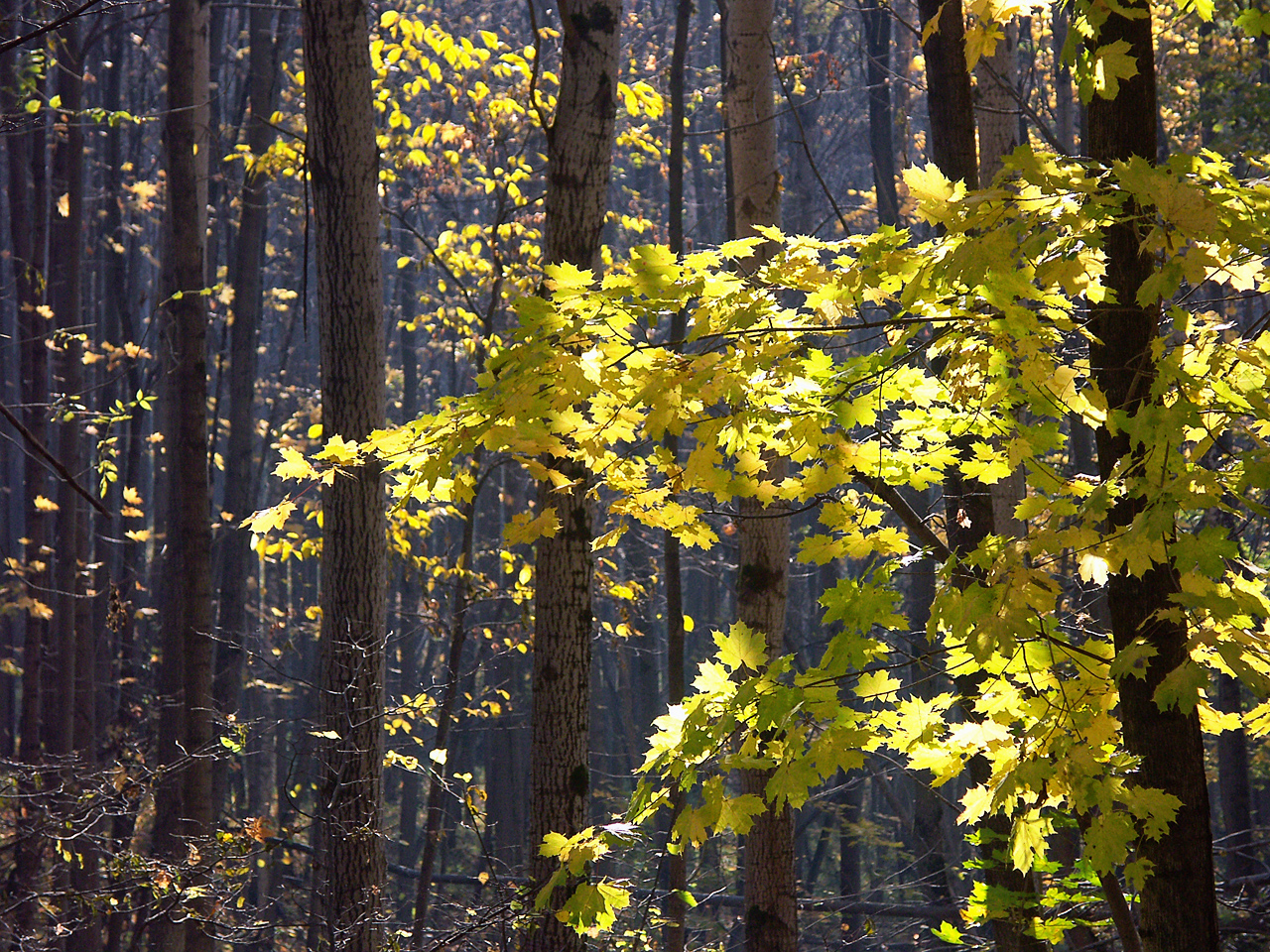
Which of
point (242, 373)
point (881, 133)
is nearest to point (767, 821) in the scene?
point (242, 373)

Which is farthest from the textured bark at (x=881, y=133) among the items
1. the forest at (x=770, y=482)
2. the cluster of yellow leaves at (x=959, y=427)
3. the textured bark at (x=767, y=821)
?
the cluster of yellow leaves at (x=959, y=427)

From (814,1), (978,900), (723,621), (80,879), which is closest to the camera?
(978,900)

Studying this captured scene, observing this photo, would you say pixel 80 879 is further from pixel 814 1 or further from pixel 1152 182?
pixel 814 1

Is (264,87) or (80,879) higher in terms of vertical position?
(264,87)

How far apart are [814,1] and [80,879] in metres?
20.9

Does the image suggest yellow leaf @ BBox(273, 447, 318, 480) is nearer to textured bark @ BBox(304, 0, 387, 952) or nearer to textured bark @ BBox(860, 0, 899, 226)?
textured bark @ BBox(304, 0, 387, 952)

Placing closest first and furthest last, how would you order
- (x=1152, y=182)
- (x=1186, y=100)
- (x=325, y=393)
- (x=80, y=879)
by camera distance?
(x=1152, y=182)
(x=325, y=393)
(x=80, y=879)
(x=1186, y=100)

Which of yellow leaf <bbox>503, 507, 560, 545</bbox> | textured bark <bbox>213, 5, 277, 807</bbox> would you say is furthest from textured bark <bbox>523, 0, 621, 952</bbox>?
textured bark <bbox>213, 5, 277, 807</bbox>

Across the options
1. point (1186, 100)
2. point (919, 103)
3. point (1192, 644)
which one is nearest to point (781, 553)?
point (1192, 644)

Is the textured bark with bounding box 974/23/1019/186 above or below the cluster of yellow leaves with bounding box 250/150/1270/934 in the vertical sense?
above

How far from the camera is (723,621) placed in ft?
81.7

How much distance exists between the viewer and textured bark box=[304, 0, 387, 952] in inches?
190

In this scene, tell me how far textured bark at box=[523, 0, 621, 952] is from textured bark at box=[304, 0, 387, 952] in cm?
90

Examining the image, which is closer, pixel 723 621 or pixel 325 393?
pixel 325 393
